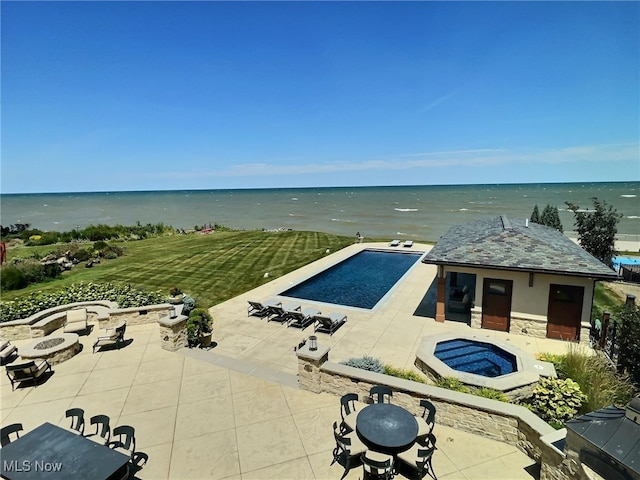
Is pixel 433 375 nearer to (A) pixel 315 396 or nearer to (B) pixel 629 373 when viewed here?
(A) pixel 315 396

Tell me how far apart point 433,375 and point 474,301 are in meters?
5.55

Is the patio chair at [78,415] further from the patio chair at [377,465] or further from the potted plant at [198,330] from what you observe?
the patio chair at [377,465]

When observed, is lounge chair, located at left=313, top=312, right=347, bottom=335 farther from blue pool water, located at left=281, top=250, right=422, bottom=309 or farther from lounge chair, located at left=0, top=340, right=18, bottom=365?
lounge chair, located at left=0, top=340, right=18, bottom=365

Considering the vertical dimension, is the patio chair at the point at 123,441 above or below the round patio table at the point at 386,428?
below

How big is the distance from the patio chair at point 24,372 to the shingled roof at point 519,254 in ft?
43.6

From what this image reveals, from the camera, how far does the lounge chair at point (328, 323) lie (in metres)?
13.4

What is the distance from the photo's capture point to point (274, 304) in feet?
48.4

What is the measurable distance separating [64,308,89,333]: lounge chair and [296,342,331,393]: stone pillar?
9037 mm

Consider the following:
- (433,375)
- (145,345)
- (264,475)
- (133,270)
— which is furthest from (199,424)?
(133,270)

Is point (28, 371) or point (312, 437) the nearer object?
point (312, 437)

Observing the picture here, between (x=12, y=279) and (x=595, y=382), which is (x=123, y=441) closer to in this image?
(x=595, y=382)

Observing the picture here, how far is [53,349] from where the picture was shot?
1005 cm

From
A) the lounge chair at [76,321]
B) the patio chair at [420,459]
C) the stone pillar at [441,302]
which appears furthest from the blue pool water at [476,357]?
the lounge chair at [76,321]

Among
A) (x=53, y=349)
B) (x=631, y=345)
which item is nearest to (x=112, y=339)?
(x=53, y=349)
